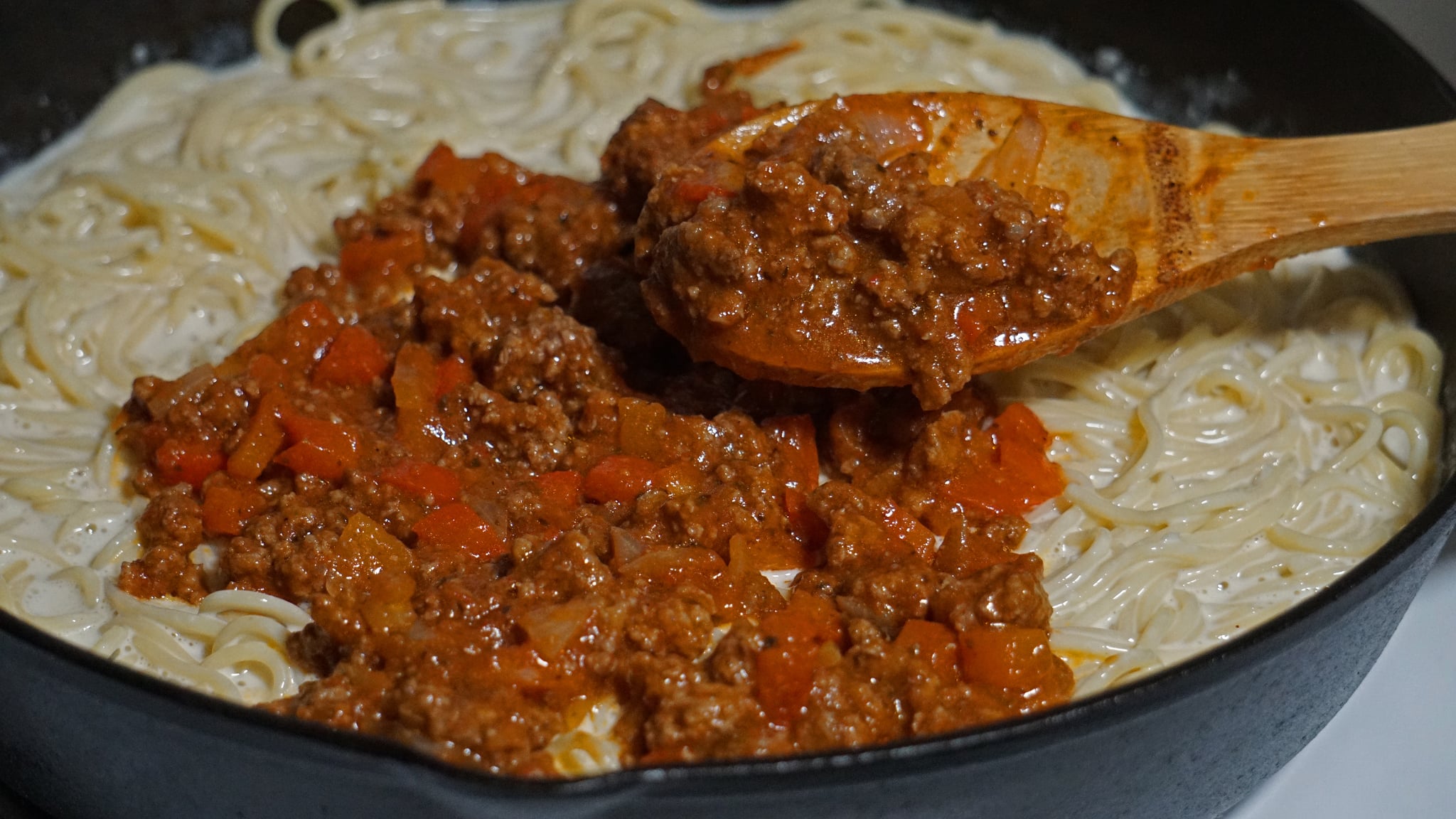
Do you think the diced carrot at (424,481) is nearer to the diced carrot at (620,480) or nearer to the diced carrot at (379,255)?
the diced carrot at (620,480)

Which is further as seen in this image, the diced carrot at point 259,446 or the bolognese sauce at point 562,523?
the diced carrot at point 259,446

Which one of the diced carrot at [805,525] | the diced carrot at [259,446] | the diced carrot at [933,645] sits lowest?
the diced carrot at [259,446]

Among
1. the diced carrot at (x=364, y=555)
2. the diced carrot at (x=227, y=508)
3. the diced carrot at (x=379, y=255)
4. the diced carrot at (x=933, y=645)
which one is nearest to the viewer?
the diced carrot at (x=933, y=645)

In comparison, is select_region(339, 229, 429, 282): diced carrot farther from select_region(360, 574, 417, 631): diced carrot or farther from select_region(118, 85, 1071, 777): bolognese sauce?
select_region(360, 574, 417, 631): diced carrot

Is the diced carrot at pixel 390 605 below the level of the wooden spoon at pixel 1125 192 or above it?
below

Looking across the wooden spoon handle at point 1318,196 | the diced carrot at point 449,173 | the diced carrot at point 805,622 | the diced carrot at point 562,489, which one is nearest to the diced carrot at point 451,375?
the diced carrot at point 562,489

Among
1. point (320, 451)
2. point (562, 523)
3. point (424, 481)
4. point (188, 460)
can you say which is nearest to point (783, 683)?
point (562, 523)
